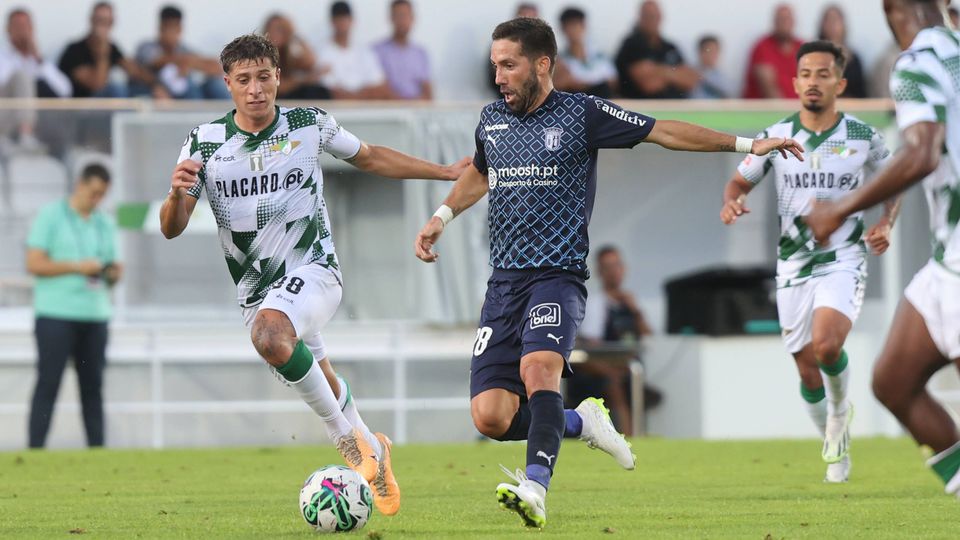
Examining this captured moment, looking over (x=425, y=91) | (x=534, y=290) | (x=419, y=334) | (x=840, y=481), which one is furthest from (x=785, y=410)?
(x=534, y=290)

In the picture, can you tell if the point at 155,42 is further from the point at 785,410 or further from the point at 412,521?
the point at 412,521

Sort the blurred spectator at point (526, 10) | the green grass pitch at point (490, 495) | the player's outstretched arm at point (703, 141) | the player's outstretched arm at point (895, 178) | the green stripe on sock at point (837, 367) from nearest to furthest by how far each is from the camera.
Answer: the player's outstretched arm at point (895, 178) → the green grass pitch at point (490, 495) → the player's outstretched arm at point (703, 141) → the green stripe on sock at point (837, 367) → the blurred spectator at point (526, 10)

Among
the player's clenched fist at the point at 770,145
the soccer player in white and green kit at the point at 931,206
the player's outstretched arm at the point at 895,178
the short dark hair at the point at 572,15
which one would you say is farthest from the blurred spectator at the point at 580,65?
the player's outstretched arm at the point at 895,178

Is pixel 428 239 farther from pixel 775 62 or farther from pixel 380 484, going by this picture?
pixel 775 62

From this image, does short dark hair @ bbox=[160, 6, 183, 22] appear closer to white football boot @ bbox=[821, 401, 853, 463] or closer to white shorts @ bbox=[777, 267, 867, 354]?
white shorts @ bbox=[777, 267, 867, 354]

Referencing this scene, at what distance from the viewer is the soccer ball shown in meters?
7.70

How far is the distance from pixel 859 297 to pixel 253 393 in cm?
882

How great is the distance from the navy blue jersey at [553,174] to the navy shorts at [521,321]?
0.27 ft

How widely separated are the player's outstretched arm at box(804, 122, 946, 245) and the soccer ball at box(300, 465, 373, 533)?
9.11ft

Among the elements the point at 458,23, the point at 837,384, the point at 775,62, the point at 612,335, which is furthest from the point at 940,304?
the point at 458,23

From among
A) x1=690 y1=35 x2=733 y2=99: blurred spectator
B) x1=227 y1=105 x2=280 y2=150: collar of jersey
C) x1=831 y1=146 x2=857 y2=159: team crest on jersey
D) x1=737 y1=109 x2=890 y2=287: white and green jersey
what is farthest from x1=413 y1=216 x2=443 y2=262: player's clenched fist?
x1=690 y1=35 x2=733 y2=99: blurred spectator

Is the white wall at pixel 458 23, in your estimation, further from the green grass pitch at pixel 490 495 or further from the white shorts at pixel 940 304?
the white shorts at pixel 940 304

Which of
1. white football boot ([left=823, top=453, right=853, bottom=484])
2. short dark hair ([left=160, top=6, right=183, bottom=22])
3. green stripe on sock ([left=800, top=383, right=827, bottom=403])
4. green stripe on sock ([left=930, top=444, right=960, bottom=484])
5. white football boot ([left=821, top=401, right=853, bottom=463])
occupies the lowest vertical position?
white football boot ([left=823, top=453, right=853, bottom=484])

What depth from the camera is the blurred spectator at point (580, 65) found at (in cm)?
1925
